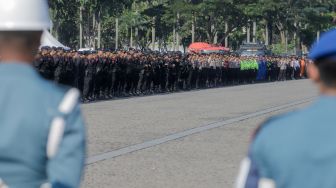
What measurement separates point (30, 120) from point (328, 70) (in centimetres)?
99

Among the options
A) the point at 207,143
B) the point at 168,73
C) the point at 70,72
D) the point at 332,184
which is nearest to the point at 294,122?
the point at 332,184

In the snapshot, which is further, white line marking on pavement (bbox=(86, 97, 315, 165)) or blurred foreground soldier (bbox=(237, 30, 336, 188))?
white line marking on pavement (bbox=(86, 97, 315, 165))

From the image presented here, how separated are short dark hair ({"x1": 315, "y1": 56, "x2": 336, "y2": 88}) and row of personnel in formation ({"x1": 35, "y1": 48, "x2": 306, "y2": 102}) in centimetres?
1745

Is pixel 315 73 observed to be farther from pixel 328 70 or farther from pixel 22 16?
pixel 22 16

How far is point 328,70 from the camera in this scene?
295 cm

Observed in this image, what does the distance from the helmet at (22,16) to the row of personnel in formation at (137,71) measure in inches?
667

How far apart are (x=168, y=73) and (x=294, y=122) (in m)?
33.4

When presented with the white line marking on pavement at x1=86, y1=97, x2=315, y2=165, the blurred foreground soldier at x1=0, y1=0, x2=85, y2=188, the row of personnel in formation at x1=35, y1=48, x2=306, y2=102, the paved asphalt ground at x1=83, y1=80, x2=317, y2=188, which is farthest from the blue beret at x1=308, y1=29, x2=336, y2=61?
the row of personnel in formation at x1=35, y1=48, x2=306, y2=102

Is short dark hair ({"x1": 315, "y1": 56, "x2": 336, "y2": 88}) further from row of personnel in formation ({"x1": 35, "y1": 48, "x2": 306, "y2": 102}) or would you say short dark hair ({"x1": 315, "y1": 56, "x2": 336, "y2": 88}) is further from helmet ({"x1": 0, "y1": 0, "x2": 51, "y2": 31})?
row of personnel in formation ({"x1": 35, "y1": 48, "x2": 306, "y2": 102})

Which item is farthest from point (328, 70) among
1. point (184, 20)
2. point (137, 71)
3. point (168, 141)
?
point (184, 20)

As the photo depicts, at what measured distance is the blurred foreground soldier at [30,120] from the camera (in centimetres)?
320

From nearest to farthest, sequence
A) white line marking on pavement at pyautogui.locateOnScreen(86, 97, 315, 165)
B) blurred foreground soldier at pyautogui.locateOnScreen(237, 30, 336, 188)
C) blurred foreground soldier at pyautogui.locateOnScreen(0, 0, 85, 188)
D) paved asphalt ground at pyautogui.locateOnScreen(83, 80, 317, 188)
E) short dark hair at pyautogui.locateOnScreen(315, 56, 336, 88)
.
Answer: blurred foreground soldier at pyautogui.locateOnScreen(237, 30, 336, 188) < short dark hair at pyautogui.locateOnScreen(315, 56, 336, 88) < blurred foreground soldier at pyautogui.locateOnScreen(0, 0, 85, 188) < paved asphalt ground at pyautogui.locateOnScreen(83, 80, 317, 188) < white line marking on pavement at pyautogui.locateOnScreen(86, 97, 315, 165)

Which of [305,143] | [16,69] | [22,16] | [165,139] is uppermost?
[22,16]

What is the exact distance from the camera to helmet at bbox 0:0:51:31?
3.28 m
